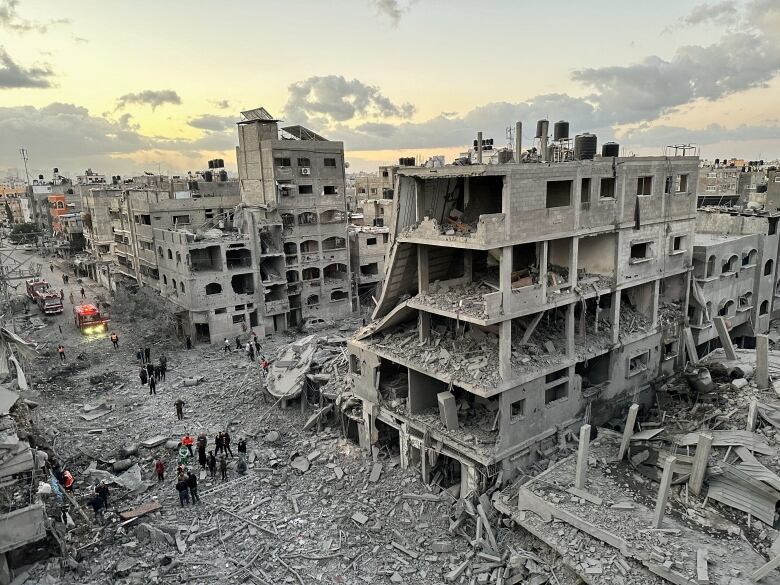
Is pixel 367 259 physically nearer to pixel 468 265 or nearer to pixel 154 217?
pixel 154 217

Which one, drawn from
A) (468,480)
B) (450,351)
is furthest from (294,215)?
(468,480)

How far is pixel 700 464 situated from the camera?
1644cm

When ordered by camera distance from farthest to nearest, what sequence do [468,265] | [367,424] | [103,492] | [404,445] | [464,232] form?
1. [367,424]
2. [468,265]
3. [404,445]
4. [103,492]
5. [464,232]

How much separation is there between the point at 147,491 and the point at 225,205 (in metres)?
33.7

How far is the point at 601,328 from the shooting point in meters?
24.4

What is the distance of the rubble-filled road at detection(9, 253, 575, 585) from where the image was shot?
680 inches

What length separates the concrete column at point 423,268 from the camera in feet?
71.7

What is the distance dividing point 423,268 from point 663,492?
1178 cm

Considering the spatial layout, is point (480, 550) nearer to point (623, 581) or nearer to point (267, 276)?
point (623, 581)

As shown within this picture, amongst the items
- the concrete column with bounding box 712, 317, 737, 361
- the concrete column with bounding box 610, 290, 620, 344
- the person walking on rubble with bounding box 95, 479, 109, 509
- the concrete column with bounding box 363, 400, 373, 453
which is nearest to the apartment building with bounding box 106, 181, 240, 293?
the concrete column with bounding box 363, 400, 373, 453

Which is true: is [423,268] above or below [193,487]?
above

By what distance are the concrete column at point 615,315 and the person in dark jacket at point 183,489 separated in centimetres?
1951

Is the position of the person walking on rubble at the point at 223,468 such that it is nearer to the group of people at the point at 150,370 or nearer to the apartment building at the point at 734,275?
the group of people at the point at 150,370

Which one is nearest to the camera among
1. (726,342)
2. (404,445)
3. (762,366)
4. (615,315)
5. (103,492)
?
(103,492)
